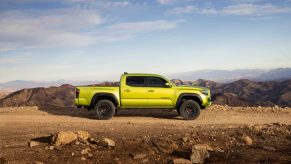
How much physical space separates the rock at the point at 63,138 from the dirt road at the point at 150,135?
0.21 metres

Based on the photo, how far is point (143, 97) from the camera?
48.8 feet

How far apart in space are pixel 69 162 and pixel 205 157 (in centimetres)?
321

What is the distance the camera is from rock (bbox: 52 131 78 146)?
9922 millimetres

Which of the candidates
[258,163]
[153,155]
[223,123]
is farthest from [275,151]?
[223,123]

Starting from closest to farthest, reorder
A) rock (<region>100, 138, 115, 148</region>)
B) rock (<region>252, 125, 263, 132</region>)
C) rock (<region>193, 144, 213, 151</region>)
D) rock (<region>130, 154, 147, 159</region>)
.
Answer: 1. rock (<region>130, 154, 147, 159</region>)
2. rock (<region>193, 144, 213, 151</region>)
3. rock (<region>100, 138, 115, 148</region>)
4. rock (<region>252, 125, 263, 132</region>)

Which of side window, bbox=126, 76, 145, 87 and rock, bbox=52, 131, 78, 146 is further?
side window, bbox=126, 76, 145, 87

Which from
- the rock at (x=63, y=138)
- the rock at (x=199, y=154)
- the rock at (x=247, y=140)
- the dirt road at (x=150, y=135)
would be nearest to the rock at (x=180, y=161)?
the rock at (x=199, y=154)

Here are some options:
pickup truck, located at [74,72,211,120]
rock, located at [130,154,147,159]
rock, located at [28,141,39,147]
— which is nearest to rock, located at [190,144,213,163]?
rock, located at [130,154,147,159]

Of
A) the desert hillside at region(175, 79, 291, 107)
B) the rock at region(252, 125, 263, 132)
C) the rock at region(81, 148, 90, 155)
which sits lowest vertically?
the desert hillside at region(175, 79, 291, 107)

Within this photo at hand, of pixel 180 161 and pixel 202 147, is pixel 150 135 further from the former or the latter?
pixel 180 161

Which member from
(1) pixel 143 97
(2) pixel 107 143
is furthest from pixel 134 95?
(2) pixel 107 143

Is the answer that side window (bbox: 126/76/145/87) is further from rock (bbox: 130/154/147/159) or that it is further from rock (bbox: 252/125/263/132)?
rock (bbox: 130/154/147/159)

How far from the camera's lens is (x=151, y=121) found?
14.3 meters

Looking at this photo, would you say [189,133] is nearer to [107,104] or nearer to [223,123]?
[223,123]
